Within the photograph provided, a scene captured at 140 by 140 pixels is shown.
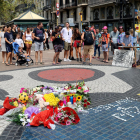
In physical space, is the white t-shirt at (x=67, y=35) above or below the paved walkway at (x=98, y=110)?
above

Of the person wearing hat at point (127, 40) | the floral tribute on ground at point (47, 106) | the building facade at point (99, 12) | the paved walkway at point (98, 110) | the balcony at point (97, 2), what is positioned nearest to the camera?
the paved walkway at point (98, 110)

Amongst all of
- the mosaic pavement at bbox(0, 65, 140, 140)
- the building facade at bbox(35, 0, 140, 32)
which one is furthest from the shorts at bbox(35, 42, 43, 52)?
the building facade at bbox(35, 0, 140, 32)

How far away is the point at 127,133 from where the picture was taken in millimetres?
3529

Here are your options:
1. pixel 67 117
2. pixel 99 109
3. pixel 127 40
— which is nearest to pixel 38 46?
pixel 127 40

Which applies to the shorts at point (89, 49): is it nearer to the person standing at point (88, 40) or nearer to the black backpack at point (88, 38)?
the person standing at point (88, 40)

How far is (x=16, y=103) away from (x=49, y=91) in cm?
71

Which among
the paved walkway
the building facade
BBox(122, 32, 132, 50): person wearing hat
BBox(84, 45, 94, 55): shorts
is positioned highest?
the building facade

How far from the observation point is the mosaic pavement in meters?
3.50

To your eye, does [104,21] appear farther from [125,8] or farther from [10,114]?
[10,114]

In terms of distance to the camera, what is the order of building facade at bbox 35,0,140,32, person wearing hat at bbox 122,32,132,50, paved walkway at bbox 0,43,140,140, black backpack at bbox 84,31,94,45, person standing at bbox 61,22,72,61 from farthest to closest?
building facade at bbox 35,0,140,32, person standing at bbox 61,22,72,61, person wearing hat at bbox 122,32,132,50, black backpack at bbox 84,31,94,45, paved walkway at bbox 0,43,140,140

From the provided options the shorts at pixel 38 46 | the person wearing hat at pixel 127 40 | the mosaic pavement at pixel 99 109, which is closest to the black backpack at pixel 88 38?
the person wearing hat at pixel 127 40

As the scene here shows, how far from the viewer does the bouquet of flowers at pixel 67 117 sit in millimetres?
3926

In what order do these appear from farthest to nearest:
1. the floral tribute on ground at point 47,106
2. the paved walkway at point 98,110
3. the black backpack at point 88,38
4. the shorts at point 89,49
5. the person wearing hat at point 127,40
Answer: the person wearing hat at point 127,40 < the shorts at point 89,49 < the black backpack at point 88,38 < the floral tribute on ground at point 47,106 < the paved walkway at point 98,110

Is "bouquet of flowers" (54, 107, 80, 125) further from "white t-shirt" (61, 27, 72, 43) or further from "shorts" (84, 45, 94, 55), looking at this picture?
"white t-shirt" (61, 27, 72, 43)
